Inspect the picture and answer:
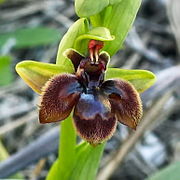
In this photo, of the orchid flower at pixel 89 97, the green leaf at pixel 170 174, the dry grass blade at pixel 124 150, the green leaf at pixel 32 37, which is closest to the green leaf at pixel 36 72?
the orchid flower at pixel 89 97

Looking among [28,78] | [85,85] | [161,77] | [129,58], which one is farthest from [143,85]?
[129,58]

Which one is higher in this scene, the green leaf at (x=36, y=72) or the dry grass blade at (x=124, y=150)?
the green leaf at (x=36, y=72)

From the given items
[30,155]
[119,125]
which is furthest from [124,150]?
[30,155]

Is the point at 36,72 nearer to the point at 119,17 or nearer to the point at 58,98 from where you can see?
the point at 58,98

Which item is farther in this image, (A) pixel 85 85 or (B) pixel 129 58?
(B) pixel 129 58

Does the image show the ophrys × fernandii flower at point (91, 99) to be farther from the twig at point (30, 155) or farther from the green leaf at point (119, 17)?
the twig at point (30, 155)

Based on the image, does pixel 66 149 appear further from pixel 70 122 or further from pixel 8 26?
pixel 8 26

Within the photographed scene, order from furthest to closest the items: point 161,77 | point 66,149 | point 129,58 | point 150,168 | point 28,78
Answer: point 129,58 → point 150,168 → point 161,77 → point 66,149 → point 28,78
